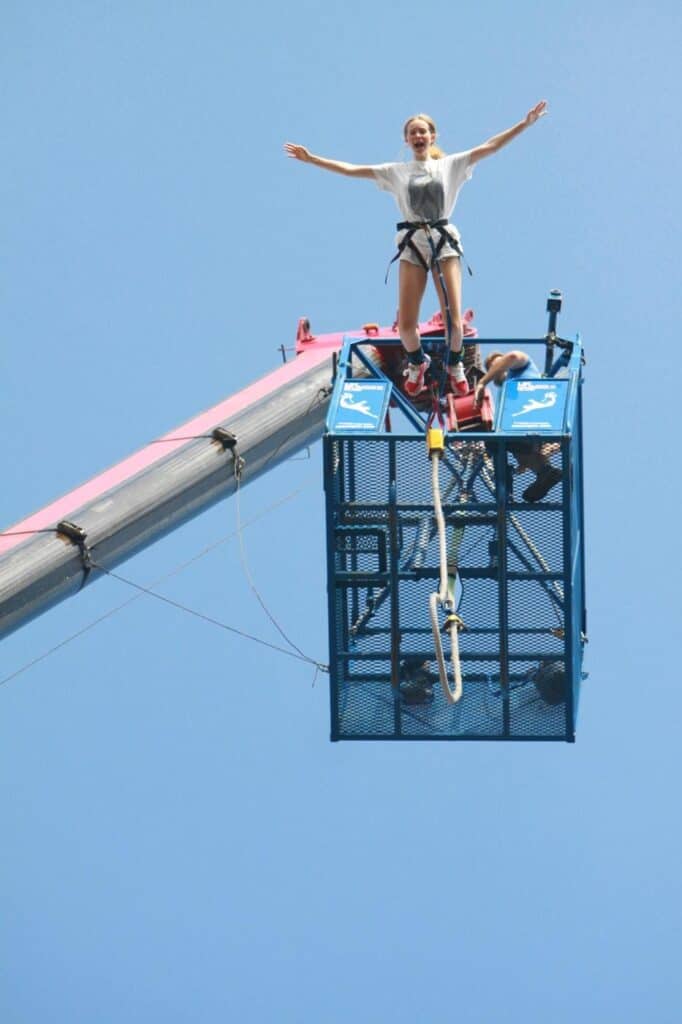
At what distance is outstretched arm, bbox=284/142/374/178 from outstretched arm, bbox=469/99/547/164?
4.05 ft

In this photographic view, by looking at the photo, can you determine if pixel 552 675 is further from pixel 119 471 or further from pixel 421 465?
pixel 119 471

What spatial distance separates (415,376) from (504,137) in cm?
324

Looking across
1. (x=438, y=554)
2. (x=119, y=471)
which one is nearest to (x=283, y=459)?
(x=119, y=471)

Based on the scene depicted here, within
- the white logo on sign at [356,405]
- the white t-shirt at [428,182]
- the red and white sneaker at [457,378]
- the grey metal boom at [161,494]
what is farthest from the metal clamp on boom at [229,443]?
the white t-shirt at [428,182]

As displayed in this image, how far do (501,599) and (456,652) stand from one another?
65.2 inches

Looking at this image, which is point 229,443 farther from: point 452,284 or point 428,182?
point 428,182

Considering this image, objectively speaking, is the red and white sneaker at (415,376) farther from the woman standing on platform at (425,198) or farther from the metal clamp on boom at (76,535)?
the metal clamp on boom at (76,535)

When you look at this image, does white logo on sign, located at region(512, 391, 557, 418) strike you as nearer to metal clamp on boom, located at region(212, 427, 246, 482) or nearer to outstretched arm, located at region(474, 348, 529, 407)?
outstretched arm, located at region(474, 348, 529, 407)

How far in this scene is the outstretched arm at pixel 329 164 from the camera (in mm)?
37375

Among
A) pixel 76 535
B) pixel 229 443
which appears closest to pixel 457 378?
pixel 229 443

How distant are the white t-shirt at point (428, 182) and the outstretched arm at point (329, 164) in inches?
4.8

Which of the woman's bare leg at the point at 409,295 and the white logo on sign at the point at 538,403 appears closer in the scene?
the white logo on sign at the point at 538,403

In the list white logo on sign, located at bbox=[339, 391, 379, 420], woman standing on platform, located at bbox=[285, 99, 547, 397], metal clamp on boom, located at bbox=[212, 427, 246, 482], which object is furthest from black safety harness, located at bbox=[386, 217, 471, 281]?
metal clamp on boom, located at bbox=[212, 427, 246, 482]

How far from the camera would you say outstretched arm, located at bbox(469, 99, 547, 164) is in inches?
1447
